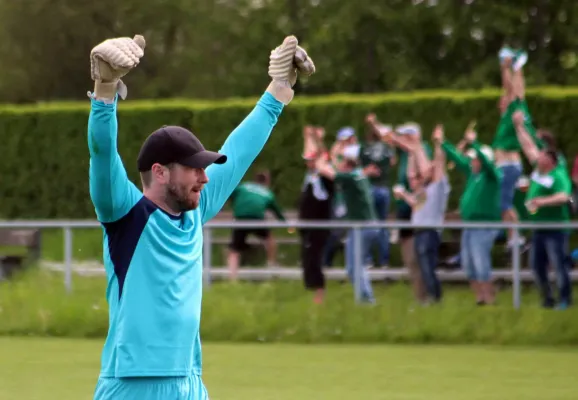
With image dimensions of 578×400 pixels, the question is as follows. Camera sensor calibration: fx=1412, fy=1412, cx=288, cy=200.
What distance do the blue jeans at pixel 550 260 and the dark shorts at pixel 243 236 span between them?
2922 millimetres

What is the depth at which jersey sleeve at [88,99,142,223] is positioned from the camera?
4.87 meters

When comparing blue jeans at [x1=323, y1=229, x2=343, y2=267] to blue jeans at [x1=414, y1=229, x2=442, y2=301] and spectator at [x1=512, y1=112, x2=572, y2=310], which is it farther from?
spectator at [x1=512, y1=112, x2=572, y2=310]

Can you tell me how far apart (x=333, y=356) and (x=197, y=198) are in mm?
7473

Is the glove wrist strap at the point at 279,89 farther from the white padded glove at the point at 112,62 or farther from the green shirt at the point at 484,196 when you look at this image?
the green shirt at the point at 484,196

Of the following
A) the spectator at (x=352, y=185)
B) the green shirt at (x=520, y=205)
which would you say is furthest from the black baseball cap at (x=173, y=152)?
the green shirt at (x=520, y=205)

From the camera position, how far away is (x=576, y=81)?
3400 centimetres

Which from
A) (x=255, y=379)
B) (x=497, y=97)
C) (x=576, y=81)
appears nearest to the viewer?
(x=255, y=379)

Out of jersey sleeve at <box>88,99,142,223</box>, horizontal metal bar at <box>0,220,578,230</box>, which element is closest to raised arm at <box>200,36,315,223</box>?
jersey sleeve at <box>88,99,142,223</box>

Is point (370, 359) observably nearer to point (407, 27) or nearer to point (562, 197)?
point (562, 197)

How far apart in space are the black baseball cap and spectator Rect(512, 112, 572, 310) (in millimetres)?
8496

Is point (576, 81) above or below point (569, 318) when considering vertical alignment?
above

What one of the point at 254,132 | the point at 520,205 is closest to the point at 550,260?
the point at 520,205

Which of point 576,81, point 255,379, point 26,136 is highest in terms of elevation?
point 576,81

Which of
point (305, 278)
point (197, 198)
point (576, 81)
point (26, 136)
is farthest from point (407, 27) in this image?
point (197, 198)
